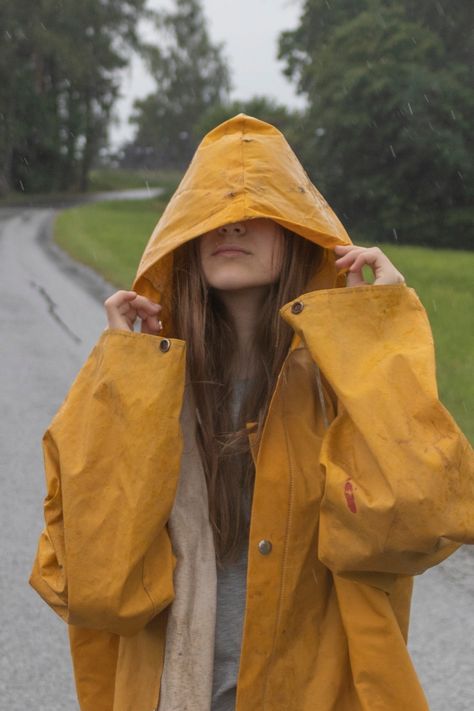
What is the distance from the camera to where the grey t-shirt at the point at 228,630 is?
176cm

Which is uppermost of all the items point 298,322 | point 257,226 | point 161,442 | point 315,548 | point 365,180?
point 257,226

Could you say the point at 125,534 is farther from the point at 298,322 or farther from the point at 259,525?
the point at 298,322

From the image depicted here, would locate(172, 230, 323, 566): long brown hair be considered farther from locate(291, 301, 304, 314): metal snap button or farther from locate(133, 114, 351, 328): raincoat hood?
locate(291, 301, 304, 314): metal snap button

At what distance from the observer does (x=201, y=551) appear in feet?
5.80

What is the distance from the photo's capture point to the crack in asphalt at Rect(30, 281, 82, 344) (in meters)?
9.84

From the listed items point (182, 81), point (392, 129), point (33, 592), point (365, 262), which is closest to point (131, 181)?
point (182, 81)

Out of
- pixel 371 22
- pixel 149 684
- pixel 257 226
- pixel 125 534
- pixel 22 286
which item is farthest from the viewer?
pixel 371 22

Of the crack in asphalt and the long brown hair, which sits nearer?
the long brown hair

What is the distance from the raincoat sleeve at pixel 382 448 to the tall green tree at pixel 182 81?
55486mm

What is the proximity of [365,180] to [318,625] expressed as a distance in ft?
106

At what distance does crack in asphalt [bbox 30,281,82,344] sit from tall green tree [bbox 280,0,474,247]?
19.8 metres

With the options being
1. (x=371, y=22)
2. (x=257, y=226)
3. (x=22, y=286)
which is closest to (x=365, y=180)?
(x=371, y=22)

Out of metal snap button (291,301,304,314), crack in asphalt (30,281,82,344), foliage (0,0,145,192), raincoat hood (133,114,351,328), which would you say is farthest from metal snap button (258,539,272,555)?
foliage (0,0,145,192)

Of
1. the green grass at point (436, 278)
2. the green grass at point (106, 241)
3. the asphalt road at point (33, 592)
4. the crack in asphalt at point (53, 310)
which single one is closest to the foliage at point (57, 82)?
the green grass at point (106, 241)
